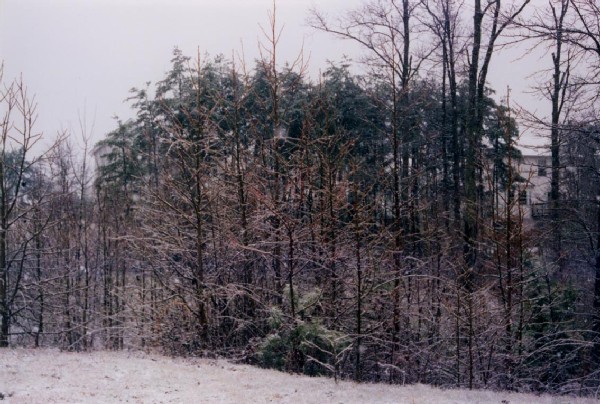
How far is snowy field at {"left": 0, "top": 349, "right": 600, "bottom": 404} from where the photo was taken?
807cm

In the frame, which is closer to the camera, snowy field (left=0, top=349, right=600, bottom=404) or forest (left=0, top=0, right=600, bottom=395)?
snowy field (left=0, top=349, right=600, bottom=404)

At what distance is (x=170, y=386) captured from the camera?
8.79 m

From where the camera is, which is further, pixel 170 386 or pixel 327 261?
pixel 327 261

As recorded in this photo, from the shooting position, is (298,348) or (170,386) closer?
(170,386)

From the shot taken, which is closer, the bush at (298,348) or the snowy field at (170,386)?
the snowy field at (170,386)

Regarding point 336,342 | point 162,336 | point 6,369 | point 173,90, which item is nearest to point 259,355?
point 336,342

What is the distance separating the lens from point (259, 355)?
40.8 ft

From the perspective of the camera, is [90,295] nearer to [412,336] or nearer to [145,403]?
[412,336]

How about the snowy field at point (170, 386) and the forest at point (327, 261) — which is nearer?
the snowy field at point (170, 386)

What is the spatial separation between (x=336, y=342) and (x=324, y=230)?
2.87m

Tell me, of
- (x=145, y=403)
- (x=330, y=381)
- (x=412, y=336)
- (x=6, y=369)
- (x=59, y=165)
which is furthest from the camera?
(x=59, y=165)

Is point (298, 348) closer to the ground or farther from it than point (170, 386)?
closer to the ground

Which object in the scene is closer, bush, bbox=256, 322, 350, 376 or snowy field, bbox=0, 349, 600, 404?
snowy field, bbox=0, 349, 600, 404

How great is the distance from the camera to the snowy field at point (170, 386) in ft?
26.5
